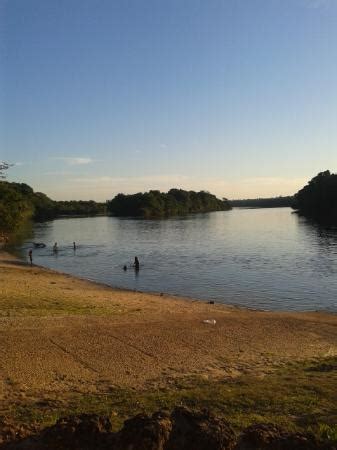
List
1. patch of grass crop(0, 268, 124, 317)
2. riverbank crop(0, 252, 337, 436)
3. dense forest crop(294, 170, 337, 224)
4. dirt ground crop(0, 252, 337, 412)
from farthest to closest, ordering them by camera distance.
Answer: dense forest crop(294, 170, 337, 224) < patch of grass crop(0, 268, 124, 317) < dirt ground crop(0, 252, 337, 412) < riverbank crop(0, 252, 337, 436)

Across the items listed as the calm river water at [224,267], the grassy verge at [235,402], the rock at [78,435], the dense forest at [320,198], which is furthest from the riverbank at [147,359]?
the dense forest at [320,198]

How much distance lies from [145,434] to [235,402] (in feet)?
12.7

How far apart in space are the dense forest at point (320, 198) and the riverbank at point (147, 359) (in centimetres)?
12135

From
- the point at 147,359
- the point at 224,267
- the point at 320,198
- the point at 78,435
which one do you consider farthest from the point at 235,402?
the point at 320,198

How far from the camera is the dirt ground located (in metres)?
12.8

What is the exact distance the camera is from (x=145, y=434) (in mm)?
7074

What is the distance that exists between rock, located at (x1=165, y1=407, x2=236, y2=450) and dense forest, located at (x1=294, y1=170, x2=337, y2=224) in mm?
135036

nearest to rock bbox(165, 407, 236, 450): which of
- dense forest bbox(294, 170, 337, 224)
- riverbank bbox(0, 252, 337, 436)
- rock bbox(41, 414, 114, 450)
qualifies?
rock bbox(41, 414, 114, 450)

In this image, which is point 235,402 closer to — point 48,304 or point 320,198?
point 48,304

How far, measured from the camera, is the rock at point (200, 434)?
701 cm

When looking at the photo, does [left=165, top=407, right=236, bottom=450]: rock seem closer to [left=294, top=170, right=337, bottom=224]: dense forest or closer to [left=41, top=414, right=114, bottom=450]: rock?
[left=41, top=414, right=114, bottom=450]: rock

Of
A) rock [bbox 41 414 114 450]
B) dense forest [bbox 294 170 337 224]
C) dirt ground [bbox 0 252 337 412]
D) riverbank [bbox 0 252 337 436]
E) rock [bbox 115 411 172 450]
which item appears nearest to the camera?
rock [bbox 115 411 172 450]

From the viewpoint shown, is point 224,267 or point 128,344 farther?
point 224,267

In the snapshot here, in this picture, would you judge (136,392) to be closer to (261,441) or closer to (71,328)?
(261,441)
